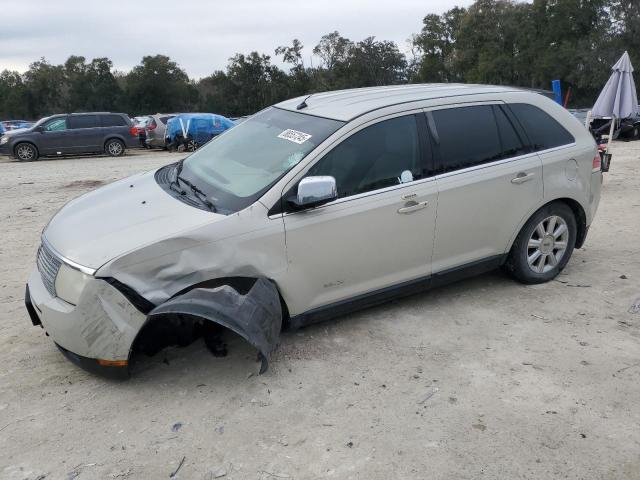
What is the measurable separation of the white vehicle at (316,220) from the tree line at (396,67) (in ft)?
162

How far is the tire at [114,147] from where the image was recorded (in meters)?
20.1

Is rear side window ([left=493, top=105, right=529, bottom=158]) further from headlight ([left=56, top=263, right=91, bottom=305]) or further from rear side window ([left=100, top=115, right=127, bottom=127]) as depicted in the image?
rear side window ([left=100, top=115, right=127, bottom=127])

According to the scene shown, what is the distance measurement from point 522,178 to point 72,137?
59.4 feet

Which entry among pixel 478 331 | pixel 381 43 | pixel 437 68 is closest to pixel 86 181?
pixel 478 331

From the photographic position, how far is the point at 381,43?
73.9 meters

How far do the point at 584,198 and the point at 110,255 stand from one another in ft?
13.0

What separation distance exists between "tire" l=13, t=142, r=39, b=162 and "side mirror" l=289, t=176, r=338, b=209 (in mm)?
18149

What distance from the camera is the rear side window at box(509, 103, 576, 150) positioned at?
15.5 feet

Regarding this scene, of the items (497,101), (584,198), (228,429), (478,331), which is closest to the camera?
(228,429)

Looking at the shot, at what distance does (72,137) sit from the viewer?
63.5 ft

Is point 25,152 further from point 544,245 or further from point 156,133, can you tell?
point 544,245

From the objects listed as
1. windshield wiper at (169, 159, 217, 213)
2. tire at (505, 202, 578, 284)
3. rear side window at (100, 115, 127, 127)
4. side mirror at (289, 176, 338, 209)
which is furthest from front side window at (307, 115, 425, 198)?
rear side window at (100, 115, 127, 127)

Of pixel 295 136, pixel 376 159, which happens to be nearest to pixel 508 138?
pixel 376 159

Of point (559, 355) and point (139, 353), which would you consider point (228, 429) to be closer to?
point (139, 353)
